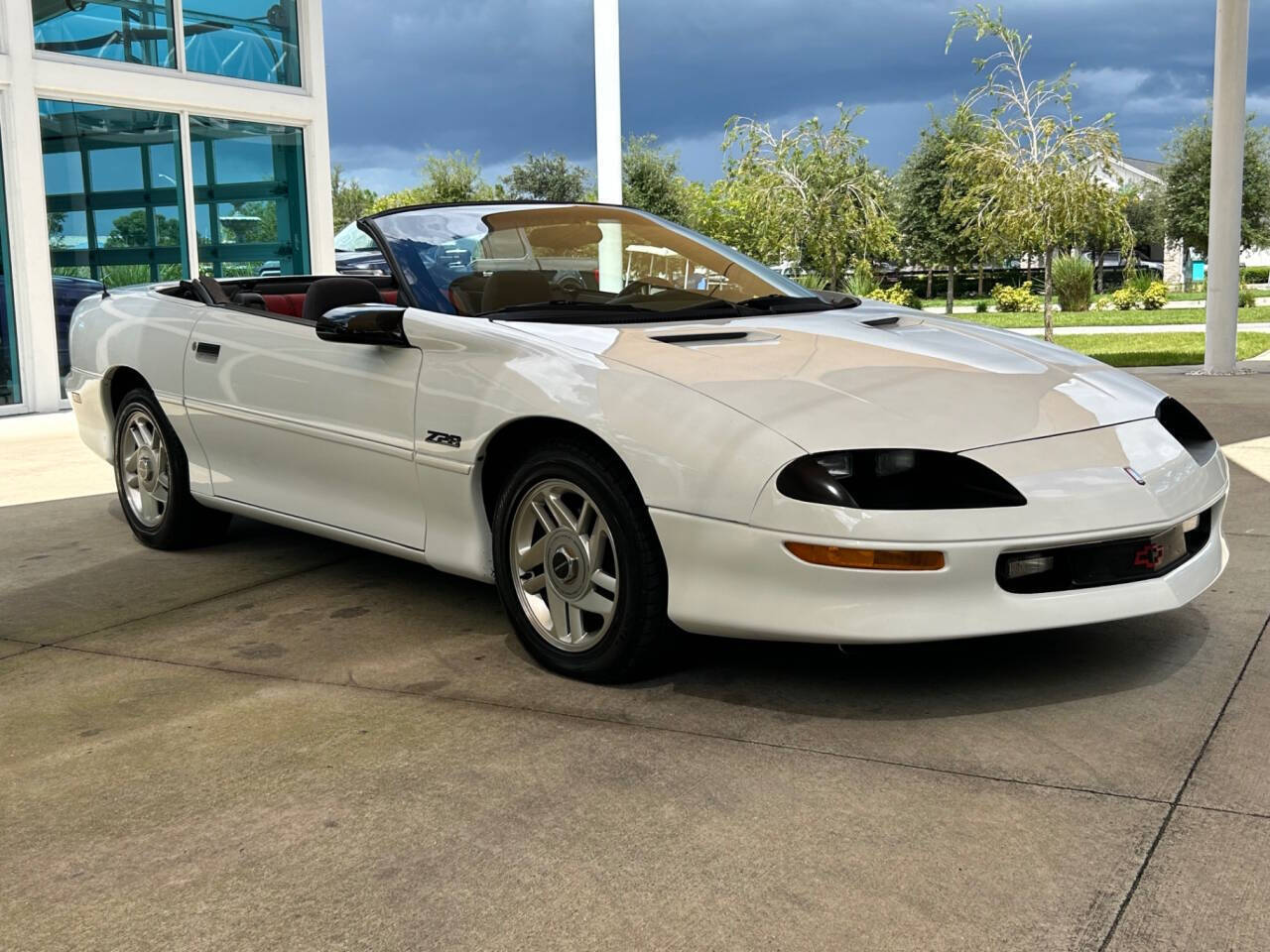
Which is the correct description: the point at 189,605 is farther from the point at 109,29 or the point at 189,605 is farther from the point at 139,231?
the point at 109,29

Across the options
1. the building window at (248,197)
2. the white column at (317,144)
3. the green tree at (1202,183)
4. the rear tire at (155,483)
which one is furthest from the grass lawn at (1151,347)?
the green tree at (1202,183)

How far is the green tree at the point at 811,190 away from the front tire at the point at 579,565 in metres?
20.9

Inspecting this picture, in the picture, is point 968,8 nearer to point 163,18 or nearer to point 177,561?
point 163,18

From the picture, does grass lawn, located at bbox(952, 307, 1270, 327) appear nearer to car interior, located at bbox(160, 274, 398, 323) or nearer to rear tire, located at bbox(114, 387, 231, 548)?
car interior, located at bbox(160, 274, 398, 323)

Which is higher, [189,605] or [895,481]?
[895,481]

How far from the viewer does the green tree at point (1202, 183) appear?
42.2 meters

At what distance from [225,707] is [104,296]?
300cm

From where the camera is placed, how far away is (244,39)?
41.5 ft

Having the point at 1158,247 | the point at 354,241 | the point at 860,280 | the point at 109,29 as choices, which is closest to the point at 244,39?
the point at 109,29

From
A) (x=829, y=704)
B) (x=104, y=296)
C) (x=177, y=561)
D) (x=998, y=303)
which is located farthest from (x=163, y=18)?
(x=998, y=303)

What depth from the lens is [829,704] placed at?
3.44 metres

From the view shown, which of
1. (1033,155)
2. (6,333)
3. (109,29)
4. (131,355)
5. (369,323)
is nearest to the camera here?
(369,323)

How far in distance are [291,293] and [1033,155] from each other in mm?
15660

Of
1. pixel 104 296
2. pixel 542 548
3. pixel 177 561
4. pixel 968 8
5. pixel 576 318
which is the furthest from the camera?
pixel 968 8
